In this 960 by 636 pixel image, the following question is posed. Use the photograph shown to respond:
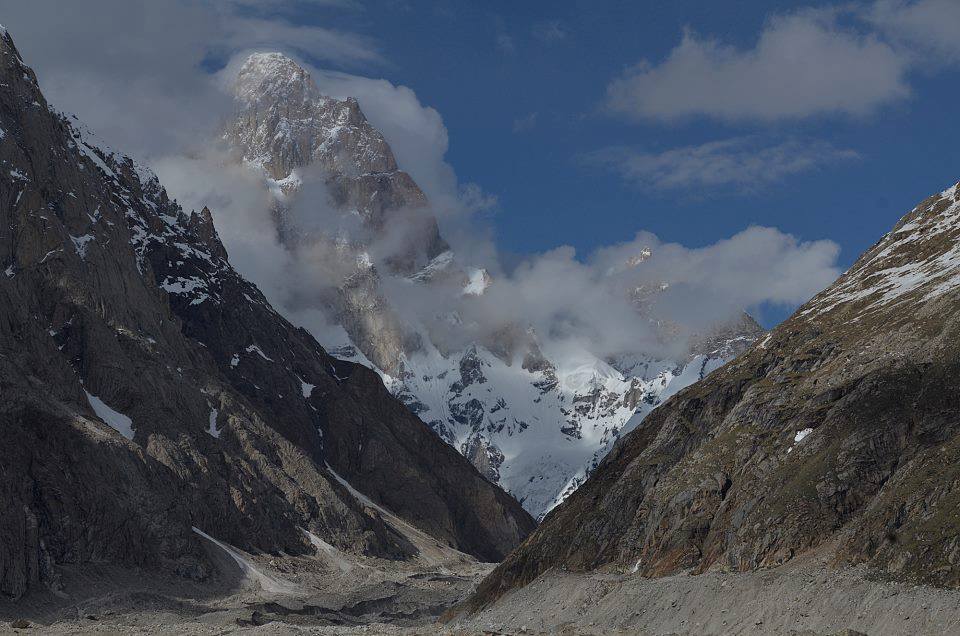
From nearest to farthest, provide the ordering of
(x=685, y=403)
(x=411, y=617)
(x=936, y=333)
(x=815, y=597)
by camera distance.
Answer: (x=815, y=597) < (x=936, y=333) < (x=685, y=403) < (x=411, y=617)

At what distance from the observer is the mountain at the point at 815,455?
7625 centimetres

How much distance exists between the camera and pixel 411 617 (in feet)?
526

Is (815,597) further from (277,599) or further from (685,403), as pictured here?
(277,599)

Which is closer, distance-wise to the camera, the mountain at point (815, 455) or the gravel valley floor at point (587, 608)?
the gravel valley floor at point (587, 608)

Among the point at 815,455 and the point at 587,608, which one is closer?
the point at 815,455

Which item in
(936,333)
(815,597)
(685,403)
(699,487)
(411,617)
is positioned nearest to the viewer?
(815,597)

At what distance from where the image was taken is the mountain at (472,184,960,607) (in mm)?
76250

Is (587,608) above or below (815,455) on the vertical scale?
below

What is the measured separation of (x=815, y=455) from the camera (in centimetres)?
8975

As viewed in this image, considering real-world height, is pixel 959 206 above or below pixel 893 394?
above

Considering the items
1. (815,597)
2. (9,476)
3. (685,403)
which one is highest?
(9,476)

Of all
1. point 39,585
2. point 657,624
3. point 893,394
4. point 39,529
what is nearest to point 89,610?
point 39,585

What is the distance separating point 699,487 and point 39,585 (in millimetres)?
84852

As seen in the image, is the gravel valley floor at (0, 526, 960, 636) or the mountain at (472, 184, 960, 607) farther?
the mountain at (472, 184, 960, 607)
